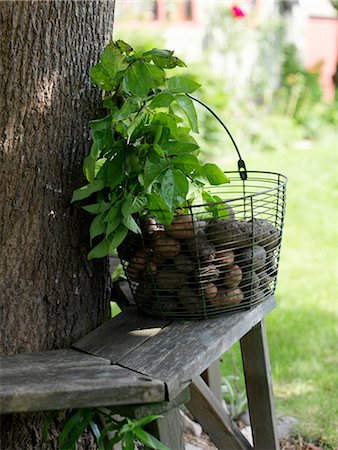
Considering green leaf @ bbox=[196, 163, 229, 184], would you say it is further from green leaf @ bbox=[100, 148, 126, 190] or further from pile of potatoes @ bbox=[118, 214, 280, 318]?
green leaf @ bbox=[100, 148, 126, 190]

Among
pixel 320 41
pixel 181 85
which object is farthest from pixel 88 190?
pixel 320 41

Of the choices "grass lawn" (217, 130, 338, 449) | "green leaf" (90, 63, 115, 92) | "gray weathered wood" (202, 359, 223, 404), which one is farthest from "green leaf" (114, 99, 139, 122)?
"grass lawn" (217, 130, 338, 449)

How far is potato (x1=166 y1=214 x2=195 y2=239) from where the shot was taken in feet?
6.84

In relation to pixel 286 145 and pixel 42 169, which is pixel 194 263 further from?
pixel 286 145

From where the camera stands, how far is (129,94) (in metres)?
2.13

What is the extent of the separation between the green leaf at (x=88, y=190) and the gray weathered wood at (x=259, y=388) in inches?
31.8

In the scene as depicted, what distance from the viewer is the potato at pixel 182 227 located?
6.84 feet

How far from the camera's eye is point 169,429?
1924 millimetres

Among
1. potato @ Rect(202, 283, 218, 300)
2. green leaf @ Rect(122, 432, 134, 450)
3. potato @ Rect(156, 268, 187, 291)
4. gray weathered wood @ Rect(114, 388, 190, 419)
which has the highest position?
potato @ Rect(156, 268, 187, 291)

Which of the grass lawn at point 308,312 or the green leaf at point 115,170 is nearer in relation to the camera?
the green leaf at point 115,170

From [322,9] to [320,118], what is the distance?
205 inches

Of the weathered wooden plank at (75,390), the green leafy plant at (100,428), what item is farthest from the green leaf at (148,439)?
the weathered wooden plank at (75,390)

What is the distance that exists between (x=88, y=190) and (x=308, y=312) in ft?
9.92

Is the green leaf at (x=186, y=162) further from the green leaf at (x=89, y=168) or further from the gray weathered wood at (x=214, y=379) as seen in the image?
the gray weathered wood at (x=214, y=379)
